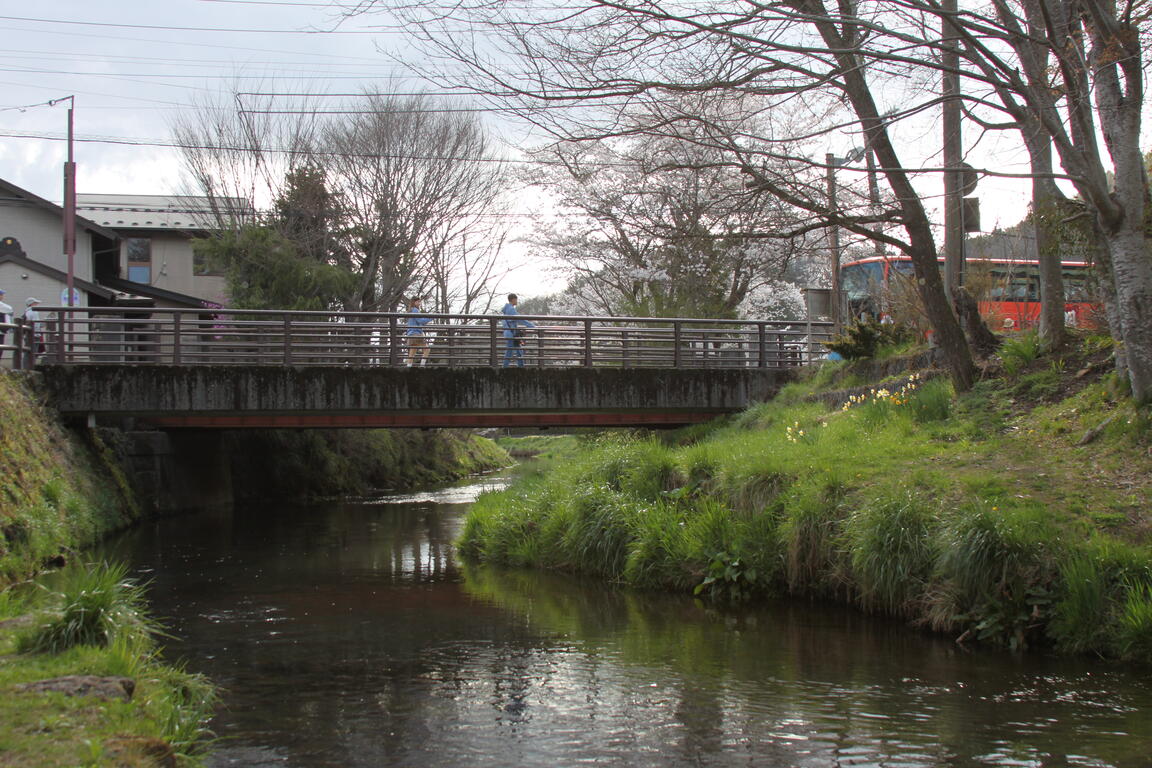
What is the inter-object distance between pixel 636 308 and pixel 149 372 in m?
15.4

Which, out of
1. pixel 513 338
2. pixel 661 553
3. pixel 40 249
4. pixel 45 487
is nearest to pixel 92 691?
pixel 661 553

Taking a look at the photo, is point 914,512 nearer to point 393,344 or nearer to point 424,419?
point 424,419

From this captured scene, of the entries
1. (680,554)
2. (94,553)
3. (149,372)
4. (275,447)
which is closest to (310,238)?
(275,447)

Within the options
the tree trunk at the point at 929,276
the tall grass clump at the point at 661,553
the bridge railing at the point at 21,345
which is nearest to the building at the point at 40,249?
the bridge railing at the point at 21,345

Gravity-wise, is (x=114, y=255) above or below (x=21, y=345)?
above

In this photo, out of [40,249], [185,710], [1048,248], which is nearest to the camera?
[185,710]

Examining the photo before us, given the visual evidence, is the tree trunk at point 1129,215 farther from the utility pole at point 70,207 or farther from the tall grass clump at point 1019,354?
the utility pole at point 70,207

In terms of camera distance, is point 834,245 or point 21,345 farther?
point 21,345

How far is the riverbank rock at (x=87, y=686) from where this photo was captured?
5.68m

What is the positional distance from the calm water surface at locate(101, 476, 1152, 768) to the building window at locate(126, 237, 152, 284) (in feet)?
110

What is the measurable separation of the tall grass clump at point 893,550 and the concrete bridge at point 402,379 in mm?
11110

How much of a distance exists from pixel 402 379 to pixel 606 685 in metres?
12.6

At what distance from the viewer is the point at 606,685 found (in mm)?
8094

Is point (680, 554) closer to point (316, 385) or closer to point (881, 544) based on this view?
point (881, 544)
